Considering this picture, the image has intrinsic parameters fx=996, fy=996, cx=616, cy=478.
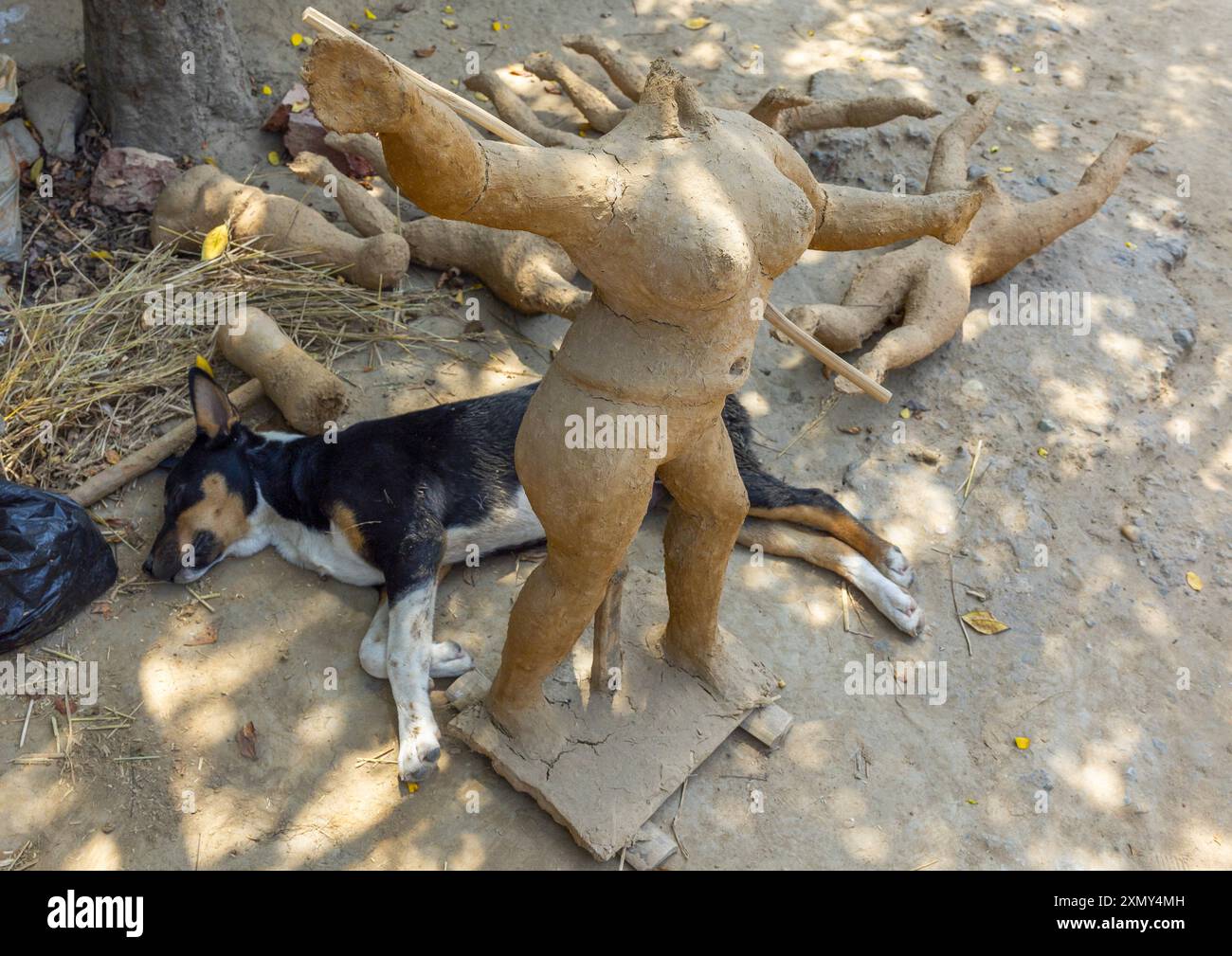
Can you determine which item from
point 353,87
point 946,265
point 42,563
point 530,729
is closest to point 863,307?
point 946,265

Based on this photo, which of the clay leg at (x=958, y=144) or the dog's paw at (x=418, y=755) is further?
the clay leg at (x=958, y=144)

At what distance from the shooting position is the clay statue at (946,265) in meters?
4.93

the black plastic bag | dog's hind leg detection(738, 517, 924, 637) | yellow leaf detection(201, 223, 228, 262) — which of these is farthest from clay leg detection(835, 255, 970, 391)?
the black plastic bag

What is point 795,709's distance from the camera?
3939mm

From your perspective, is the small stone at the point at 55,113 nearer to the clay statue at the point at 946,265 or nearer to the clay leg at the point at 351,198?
the clay leg at the point at 351,198

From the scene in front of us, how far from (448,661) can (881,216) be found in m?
2.33

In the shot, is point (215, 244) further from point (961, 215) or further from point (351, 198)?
point (961, 215)

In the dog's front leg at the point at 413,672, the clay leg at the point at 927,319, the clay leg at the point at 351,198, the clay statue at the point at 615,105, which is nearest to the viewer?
the dog's front leg at the point at 413,672

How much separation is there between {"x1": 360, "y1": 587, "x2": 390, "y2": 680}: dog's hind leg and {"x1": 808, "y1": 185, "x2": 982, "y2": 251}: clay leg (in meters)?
2.24

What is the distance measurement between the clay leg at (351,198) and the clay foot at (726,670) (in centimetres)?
275

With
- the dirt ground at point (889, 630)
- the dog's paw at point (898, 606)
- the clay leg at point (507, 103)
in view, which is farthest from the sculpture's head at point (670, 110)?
the clay leg at point (507, 103)

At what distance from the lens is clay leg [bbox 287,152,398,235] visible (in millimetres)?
5188

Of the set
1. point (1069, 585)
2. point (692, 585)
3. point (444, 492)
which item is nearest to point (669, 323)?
point (692, 585)

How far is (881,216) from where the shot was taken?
9.80 ft
